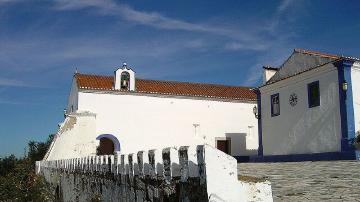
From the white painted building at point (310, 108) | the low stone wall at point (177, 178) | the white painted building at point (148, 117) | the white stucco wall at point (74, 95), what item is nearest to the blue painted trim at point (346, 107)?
the white painted building at point (310, 108)

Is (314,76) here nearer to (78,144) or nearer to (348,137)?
(348,137)

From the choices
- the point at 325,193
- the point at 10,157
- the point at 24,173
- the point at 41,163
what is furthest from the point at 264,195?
the point at 10,157

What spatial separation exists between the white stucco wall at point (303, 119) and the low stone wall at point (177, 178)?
986cm

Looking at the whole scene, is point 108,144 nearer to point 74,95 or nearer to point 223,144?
point 74,95

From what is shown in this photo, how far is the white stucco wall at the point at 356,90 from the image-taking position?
527 inches

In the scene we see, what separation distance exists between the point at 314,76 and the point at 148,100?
1220cm

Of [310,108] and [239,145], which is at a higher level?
[310,108]

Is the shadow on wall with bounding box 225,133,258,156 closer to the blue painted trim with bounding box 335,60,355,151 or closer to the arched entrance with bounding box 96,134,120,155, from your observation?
the arched entrance with bounding box 96,134,120,155

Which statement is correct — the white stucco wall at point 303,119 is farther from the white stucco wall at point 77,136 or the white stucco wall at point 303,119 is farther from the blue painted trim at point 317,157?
the white stucco wall at point 77,136

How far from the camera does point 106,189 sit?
668cm

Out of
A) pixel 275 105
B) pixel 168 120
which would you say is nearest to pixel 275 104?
pixel 275 105

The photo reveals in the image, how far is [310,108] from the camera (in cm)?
1509

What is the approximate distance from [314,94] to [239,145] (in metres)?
12.5

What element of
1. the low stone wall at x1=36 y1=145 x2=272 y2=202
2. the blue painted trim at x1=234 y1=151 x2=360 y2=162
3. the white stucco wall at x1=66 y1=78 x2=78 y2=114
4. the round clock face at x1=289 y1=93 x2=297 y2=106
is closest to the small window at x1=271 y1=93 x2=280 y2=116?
the round clock face at x1=289 y1=93 x2=297 y2=106
